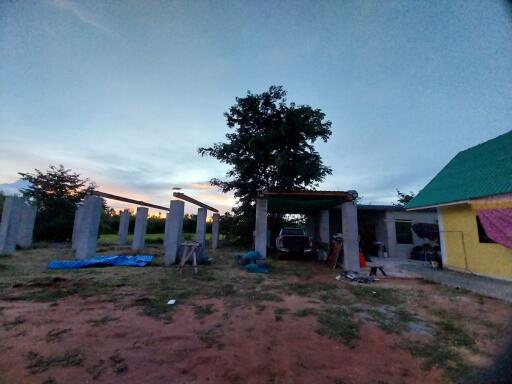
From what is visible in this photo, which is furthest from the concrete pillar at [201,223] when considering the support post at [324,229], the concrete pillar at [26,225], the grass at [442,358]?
the grass at [442,358]

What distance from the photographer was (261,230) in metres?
10.9

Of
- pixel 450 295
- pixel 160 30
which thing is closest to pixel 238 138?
pixel 160 30

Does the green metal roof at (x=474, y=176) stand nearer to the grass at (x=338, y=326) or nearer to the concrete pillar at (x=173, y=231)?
the grass at (x=338, y=326)

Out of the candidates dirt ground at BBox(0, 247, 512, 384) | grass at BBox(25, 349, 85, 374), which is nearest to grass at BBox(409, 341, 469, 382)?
dirt ground at BBox(0, 247, 512, 384)

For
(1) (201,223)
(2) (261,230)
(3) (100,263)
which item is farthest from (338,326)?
(1) (201,223)

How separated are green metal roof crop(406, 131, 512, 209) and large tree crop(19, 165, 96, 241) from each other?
27546mm

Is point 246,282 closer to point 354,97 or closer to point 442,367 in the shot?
point 442,367

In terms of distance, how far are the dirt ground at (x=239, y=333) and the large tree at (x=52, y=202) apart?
1770 cm

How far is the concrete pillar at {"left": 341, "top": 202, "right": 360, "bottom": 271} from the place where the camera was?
377 inches

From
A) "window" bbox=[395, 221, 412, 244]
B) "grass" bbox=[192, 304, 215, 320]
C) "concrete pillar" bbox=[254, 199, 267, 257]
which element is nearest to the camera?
"grass" bbox=[192, 304, 215, 320]

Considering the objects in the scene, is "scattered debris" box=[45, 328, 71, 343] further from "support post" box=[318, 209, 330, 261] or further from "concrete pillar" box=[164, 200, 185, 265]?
"support post" box=[318, 209, 330, 261]

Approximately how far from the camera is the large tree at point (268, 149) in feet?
63.2

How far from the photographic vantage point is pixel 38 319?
13.4 feet

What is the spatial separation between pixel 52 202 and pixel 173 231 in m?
18.8
